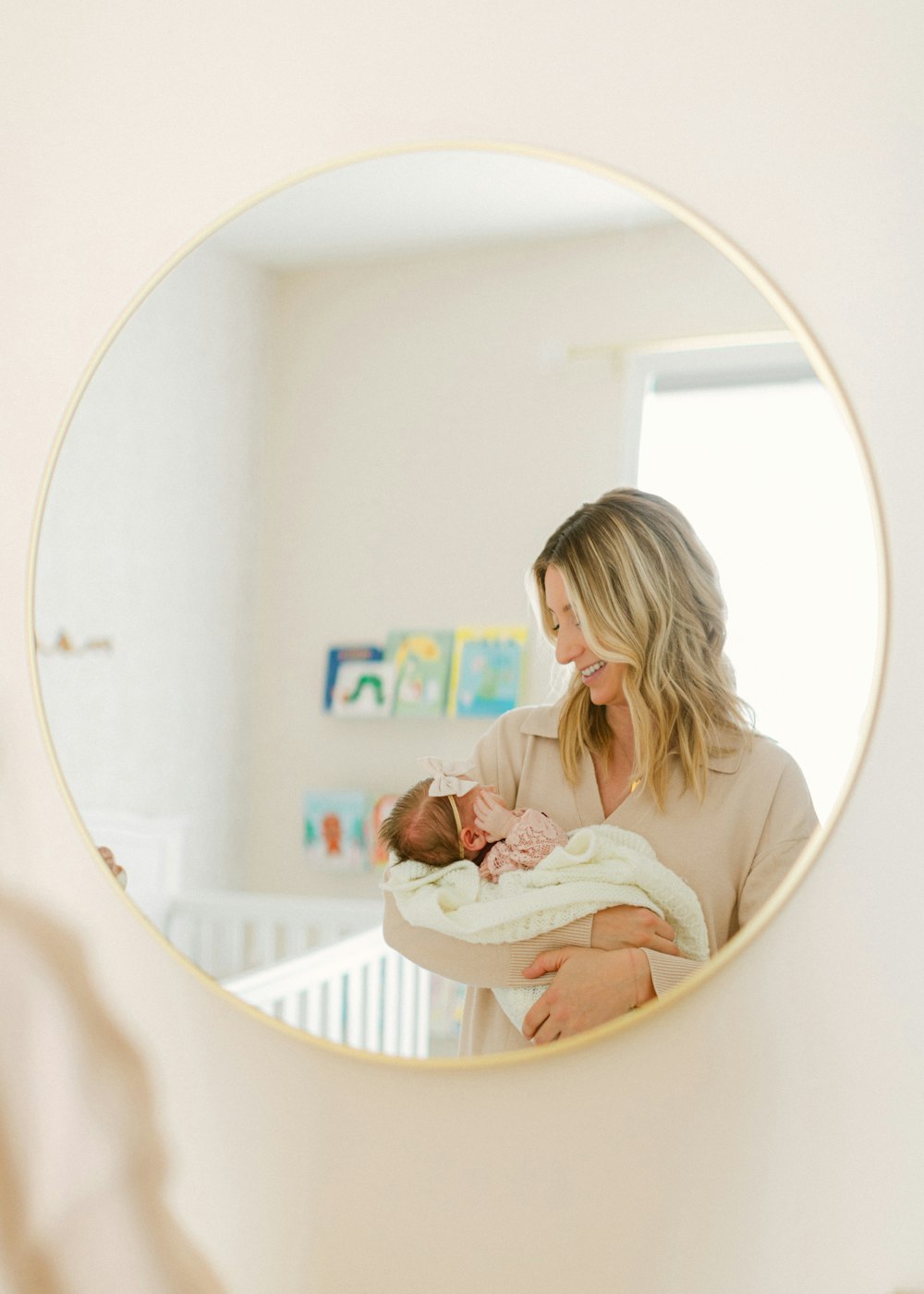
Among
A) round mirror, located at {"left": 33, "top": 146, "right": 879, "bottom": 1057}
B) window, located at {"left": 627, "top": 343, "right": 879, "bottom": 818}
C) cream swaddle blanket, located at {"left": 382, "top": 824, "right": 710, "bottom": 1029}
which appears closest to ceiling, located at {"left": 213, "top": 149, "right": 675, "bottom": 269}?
round mirror, located at {"left": 33, "top": 146, "right": 879, "bottom": 1057}

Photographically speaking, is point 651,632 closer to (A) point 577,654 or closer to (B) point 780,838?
(A) point 577,654

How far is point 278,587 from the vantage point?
126 centimetres

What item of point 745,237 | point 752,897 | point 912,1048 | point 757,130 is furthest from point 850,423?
point 912,1048

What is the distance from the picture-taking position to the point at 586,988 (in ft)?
3.59

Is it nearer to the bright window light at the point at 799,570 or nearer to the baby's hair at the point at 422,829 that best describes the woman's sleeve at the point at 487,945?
the baby's hair at the point at 422,829

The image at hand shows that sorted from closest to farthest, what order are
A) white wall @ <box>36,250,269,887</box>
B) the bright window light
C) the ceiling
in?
1. the bright window light
2. the ceiling
3. white wall @ <box>36,250,269,887</box>

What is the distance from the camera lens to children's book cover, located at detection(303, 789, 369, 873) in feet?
3.85

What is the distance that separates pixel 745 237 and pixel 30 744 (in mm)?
1042

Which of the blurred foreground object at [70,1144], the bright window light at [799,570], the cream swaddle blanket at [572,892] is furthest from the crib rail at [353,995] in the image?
the bright window light at [799,570]

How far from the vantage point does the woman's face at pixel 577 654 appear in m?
1.10

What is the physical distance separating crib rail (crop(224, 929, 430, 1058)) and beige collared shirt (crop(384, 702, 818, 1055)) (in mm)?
57

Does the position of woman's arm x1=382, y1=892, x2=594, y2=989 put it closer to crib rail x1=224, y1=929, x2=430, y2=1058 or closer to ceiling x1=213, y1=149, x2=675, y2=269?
crib rail x1=224, y1=929, x2=430, y2=1058

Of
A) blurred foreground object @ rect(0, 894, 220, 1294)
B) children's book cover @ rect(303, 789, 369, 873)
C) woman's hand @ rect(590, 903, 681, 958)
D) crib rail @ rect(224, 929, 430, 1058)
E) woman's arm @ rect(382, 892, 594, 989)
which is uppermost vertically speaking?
children's book cover @ rect(303, 789, 369, 873)

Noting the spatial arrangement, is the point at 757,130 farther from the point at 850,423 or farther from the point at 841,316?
the point at 850,423
